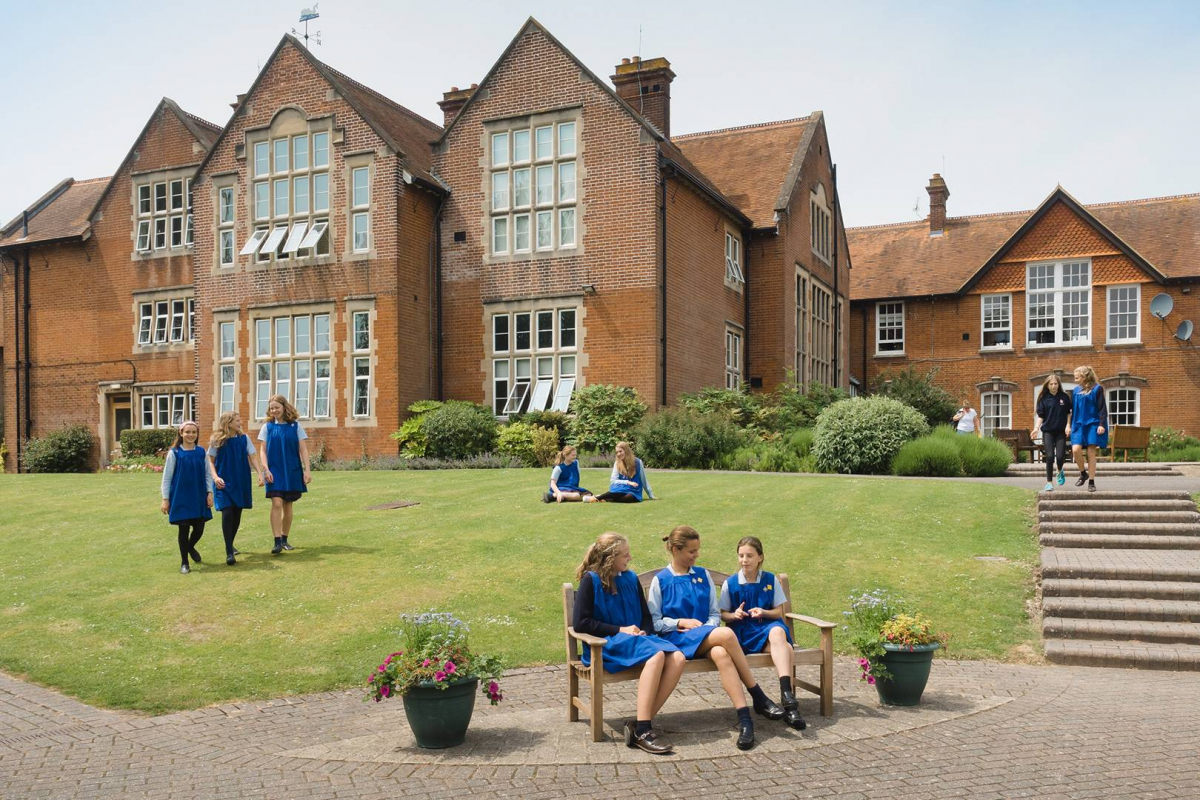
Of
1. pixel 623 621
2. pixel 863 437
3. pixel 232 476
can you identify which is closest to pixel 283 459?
pixel 232 476

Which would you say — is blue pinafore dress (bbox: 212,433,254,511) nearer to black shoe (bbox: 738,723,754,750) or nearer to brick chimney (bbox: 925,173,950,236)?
black shoe (bbox: 738,723,754,750)

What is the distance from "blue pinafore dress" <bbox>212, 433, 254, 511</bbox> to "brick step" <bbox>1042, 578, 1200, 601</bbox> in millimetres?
8981

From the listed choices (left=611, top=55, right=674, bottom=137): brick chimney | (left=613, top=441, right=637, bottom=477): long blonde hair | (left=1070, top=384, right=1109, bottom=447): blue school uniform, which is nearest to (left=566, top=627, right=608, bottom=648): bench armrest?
(left=613, top=441, right=637, bottom=477): long blonde hair

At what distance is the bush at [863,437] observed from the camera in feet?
68.0

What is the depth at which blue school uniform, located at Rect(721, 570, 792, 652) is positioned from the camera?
24.3 ft

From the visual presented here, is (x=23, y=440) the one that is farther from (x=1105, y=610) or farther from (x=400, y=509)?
(x=1105, y=610)

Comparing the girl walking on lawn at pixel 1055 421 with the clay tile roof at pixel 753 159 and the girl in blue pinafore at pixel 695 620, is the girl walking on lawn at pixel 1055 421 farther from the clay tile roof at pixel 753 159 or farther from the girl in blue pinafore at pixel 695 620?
the clay tile roof at pixel 753 159

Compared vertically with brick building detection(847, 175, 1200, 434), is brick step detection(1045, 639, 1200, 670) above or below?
below

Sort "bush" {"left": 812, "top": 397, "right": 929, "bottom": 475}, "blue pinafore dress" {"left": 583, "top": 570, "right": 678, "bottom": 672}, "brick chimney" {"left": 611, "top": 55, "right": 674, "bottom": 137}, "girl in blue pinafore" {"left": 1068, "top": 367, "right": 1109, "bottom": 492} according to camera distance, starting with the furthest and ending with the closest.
A: "brick chimney" {"left": 611, "top": 55, "right": 674, "bottom": 137} < "bush" {"left": 812, "top": 397, "right": 929, "bottom": 475} < "girl in blue pinafore" {"left": 1068, "top": 367, "right": 1109, "bottom": 492} < "blue pinafore dress" {"left": 583, "top": 570, "right": 678, "bottom": 672}

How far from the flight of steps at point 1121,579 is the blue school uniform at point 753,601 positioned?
3241 mm

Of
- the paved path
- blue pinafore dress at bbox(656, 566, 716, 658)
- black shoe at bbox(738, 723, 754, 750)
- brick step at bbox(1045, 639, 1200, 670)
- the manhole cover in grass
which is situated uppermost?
blue pinafore dress at bbox(656, 566, 716, 658)

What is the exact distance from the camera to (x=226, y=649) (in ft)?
29.3

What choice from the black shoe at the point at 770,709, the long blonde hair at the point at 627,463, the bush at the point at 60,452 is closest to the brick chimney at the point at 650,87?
the long blonde hair at the point at 627,463

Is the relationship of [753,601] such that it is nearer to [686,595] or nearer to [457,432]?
[686,595]
